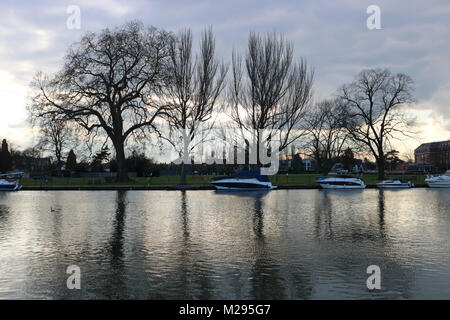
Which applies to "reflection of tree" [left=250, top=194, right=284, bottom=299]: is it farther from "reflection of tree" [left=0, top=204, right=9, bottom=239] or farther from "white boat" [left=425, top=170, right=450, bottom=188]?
"white boat" [left=425, top=170, right=450, bottom=188]

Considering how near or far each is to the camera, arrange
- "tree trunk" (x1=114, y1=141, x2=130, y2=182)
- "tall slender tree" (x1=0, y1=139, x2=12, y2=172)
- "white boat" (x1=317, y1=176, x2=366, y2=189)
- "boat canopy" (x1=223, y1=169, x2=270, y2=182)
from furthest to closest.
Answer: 1. "tall slender tree" (x1=0, y1=139, x2=12, y2=172)
2. "tree trunk" (x1=114, y1=141, x2=130, y2=182)
3. "white boat" (x1=317, y1=176, x2=366, y2=189)
4. "boat canopy" (x1=223, y1=169, x2=270, y2=182)

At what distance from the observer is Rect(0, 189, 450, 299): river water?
7.98 meters

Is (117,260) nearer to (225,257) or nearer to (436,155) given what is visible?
(225,257)

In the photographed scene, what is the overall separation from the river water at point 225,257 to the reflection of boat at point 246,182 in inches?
915

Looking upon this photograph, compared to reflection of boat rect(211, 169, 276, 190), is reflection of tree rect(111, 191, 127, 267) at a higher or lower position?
lower

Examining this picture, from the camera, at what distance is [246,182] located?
1666 inches

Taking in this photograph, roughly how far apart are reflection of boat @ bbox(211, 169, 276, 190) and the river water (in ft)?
→ 76.2

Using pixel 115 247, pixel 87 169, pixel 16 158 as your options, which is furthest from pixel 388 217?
pixel 16 158

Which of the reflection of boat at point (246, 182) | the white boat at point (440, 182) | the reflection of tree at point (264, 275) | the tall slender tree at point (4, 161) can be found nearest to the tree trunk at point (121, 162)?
the reflection of boat at point (246, 182)

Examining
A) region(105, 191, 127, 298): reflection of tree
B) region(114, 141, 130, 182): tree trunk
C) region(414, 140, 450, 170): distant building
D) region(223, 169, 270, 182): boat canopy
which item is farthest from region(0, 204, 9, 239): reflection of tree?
region(414, 140, 450, 170): distant building

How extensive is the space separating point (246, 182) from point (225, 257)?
31.6m

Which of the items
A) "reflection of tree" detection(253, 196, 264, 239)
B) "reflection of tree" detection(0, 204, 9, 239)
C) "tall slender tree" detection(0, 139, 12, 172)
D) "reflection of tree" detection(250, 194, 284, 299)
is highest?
"tall slender tree" detection(0, 139, 12, 172)

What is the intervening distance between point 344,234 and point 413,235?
7.79ft

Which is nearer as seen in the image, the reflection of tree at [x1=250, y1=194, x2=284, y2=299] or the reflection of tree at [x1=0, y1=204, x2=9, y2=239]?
the reflection of tree at [x1=250, y1=194, x2=284, y2=299]
